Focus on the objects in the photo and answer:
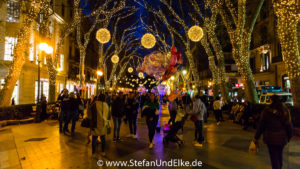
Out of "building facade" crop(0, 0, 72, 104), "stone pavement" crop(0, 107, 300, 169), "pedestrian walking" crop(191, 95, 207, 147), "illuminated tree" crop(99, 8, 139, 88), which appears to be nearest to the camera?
"stone pavement" crop(0, 107, 300, 169)

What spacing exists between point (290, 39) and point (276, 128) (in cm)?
745

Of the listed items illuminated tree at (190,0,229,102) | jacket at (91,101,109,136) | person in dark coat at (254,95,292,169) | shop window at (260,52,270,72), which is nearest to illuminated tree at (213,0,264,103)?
illuminated tree at (190,0,229,102)

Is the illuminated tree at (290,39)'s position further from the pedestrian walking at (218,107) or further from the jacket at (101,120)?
the jacket at (101,120)

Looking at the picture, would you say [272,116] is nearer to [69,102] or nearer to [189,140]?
[189,140]

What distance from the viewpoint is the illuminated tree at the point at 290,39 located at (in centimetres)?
916

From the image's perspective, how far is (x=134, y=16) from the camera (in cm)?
2802

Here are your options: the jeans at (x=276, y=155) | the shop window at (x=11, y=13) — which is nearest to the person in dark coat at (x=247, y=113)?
the jeans at (x=276, y=155)

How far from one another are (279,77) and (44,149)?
3011 cm

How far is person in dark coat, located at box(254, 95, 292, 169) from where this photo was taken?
12.3 feet

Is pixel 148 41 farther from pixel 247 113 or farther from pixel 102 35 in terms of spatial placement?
pixel 247 113

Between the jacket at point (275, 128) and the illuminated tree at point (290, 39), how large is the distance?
6938 mm

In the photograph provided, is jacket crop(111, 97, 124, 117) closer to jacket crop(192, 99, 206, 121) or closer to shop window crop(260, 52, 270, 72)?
jacket crop(192, 99, 206, 121)

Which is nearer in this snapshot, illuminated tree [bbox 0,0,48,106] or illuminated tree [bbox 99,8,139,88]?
illuminated tree [bbox 0,0,48,106]

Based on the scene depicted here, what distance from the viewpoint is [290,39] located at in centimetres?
934
